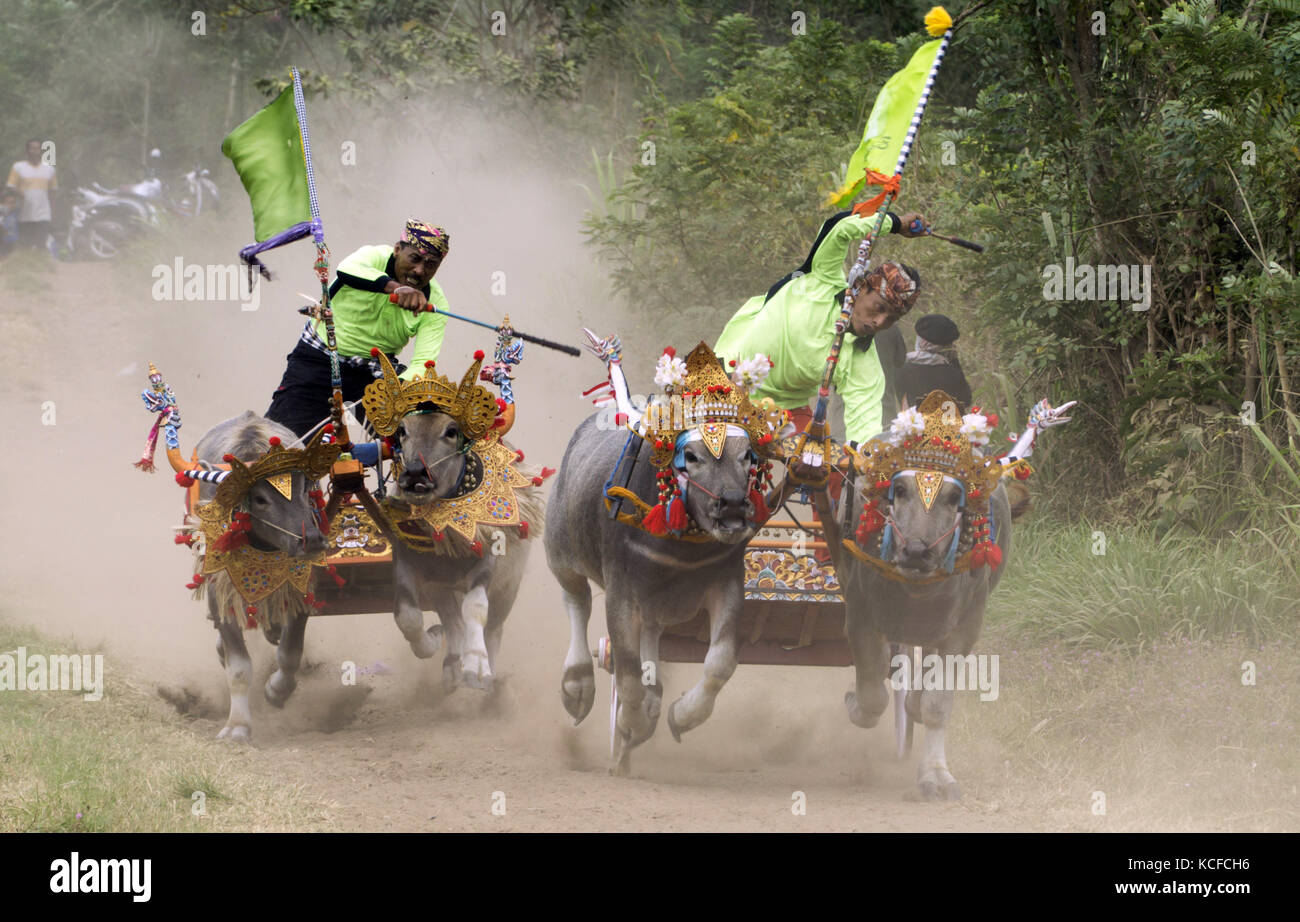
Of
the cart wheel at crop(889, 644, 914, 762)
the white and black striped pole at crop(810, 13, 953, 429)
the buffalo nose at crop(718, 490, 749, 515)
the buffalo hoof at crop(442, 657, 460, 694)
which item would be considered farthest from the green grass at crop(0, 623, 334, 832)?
the cart wheel at crop(889, 644, 914, 762)

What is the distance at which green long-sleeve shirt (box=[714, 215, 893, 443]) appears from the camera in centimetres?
782

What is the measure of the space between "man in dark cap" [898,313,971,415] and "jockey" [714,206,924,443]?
1589 millimetres

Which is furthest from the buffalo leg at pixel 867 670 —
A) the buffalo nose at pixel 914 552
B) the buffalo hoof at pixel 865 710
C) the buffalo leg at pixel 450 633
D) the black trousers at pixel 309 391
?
the black trousers at pixel 309 391

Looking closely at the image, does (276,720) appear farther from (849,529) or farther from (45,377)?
(45,377)

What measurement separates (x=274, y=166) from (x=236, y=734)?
295 cm

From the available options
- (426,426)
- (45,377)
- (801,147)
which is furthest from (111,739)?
(45,377)

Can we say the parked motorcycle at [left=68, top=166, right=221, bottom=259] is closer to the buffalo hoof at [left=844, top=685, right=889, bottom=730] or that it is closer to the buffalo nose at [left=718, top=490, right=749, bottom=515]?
the buffalo hoof at [left=844, top=685, right=889, bottom=730]

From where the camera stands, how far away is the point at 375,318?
8.91 meters

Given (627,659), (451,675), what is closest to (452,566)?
(451,675)

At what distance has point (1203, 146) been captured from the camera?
9820 mm

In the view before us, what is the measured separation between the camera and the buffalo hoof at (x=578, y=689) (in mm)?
8352

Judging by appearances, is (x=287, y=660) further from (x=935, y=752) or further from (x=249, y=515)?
(x=935, y=752)

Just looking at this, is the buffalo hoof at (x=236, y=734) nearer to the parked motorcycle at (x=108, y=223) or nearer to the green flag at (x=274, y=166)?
the green flag at (x=274, y=166)

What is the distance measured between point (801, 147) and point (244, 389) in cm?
699
